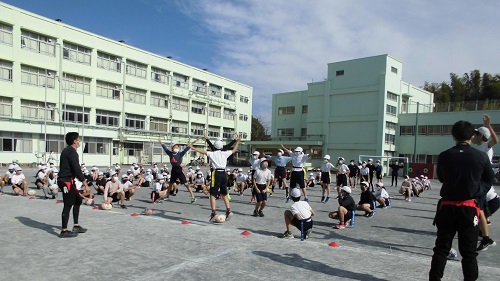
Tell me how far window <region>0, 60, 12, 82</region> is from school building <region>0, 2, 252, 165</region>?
80mm

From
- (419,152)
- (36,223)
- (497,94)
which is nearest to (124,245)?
(36,223)

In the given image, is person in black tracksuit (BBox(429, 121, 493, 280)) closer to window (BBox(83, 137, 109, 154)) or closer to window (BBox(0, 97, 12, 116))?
window (BBox(0, 97, 12, 116))

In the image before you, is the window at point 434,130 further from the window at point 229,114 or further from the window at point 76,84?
the window at point 76,84

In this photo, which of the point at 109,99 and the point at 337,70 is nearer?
the point at 109,99

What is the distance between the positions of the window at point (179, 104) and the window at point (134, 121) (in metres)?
6.30

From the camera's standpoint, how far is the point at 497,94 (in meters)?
54.5

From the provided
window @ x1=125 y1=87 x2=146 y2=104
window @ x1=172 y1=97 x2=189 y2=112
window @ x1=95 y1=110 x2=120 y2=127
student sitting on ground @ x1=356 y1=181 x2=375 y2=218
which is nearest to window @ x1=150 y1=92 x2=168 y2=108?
window @ x1=125 y1=87 x2=146 y2=104

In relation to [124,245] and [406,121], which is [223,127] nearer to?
[406,121]

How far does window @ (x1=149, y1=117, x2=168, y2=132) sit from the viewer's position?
48.5 meters

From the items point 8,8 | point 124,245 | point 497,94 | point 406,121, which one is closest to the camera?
point 124,245

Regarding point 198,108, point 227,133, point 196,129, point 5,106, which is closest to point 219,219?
point 5,106

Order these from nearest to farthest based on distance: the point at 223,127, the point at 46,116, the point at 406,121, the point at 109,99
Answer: the point at 46,116, the point at 109,99, the point at 406,121, the point at 223,127

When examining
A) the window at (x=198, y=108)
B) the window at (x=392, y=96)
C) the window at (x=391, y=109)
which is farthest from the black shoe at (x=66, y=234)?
the window at (x=198, y=108)

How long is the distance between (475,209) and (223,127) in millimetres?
57830
